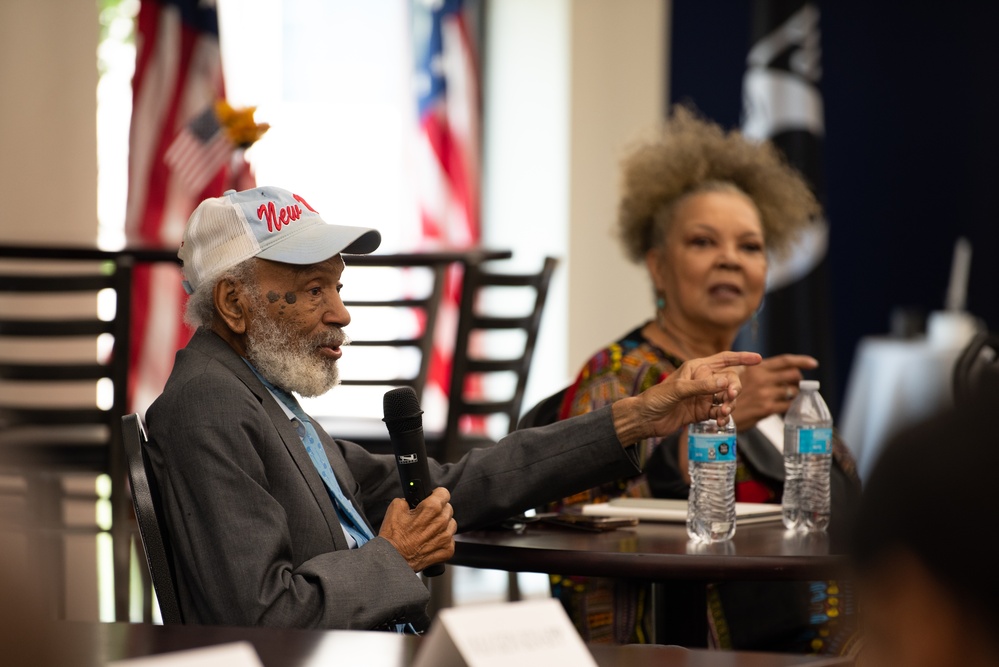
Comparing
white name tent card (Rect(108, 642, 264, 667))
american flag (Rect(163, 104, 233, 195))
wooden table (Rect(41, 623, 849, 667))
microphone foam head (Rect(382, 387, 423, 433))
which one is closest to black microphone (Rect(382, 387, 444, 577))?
microphone foam head (Rect(382, 387, 423, 433))

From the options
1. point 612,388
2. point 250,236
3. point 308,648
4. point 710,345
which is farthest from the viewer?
point 710,345

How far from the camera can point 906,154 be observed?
26.4ft

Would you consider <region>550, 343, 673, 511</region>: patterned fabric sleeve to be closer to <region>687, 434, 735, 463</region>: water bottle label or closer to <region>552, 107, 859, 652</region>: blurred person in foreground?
<region>552, 107, 859, 652</region>: blurred person in foreground

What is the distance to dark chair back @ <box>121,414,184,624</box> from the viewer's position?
1692 mm

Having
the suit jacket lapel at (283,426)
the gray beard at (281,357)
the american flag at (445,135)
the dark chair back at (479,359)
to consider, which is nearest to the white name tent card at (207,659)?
the suit jacket lapel at (283,426)

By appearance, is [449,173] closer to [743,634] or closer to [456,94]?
[456,94]

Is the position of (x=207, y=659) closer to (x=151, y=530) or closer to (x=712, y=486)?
(x=151, y=530)

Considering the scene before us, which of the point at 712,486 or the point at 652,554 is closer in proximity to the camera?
the point at 652,554

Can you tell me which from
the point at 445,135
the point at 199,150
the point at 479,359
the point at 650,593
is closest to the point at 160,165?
the point at 199,150

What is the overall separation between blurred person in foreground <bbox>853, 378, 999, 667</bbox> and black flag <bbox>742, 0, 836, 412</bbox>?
4499 mm

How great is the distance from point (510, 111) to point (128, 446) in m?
5.40

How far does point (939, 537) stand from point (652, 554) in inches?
50.1

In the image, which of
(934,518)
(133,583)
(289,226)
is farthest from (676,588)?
(133,583)

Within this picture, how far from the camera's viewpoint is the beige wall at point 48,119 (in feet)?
16.8
